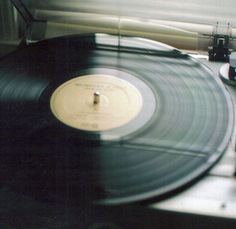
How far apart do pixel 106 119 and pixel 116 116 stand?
0.02 m

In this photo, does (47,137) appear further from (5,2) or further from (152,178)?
(5,2)

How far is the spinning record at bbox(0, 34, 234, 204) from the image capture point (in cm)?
72

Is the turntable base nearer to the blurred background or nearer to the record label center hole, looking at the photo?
the record label center hole

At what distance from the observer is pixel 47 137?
31.6 inches

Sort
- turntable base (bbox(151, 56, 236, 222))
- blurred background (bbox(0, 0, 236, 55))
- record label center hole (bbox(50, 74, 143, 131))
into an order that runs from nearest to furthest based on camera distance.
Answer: turntable base (bbox(151, 56, 236, 222)) < record label center hole (bbox(50, 74, 143, 131)) < blurred background (bbox(0, 0, 236, 55))

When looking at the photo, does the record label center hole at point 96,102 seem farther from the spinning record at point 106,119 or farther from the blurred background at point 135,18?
the blurred background at point 135,18

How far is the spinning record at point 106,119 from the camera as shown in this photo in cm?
72

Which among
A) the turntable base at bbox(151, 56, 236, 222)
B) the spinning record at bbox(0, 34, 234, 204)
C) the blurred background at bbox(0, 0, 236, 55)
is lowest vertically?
the turntable base at bbox(151, 56, 236, 222)

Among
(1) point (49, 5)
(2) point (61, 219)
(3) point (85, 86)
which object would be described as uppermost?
(1) point (49, 5)

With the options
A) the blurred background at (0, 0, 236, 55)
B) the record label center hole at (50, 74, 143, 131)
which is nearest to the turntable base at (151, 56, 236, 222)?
the record label center hole at (50, 74, 143, 131)

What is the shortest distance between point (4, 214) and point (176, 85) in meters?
0.39

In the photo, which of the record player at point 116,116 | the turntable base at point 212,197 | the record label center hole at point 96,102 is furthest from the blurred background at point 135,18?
the turntable base at point 212,197

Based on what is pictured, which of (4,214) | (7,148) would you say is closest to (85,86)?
(7,148)

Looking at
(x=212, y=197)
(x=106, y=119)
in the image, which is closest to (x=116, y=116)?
(x=106, y=119)
